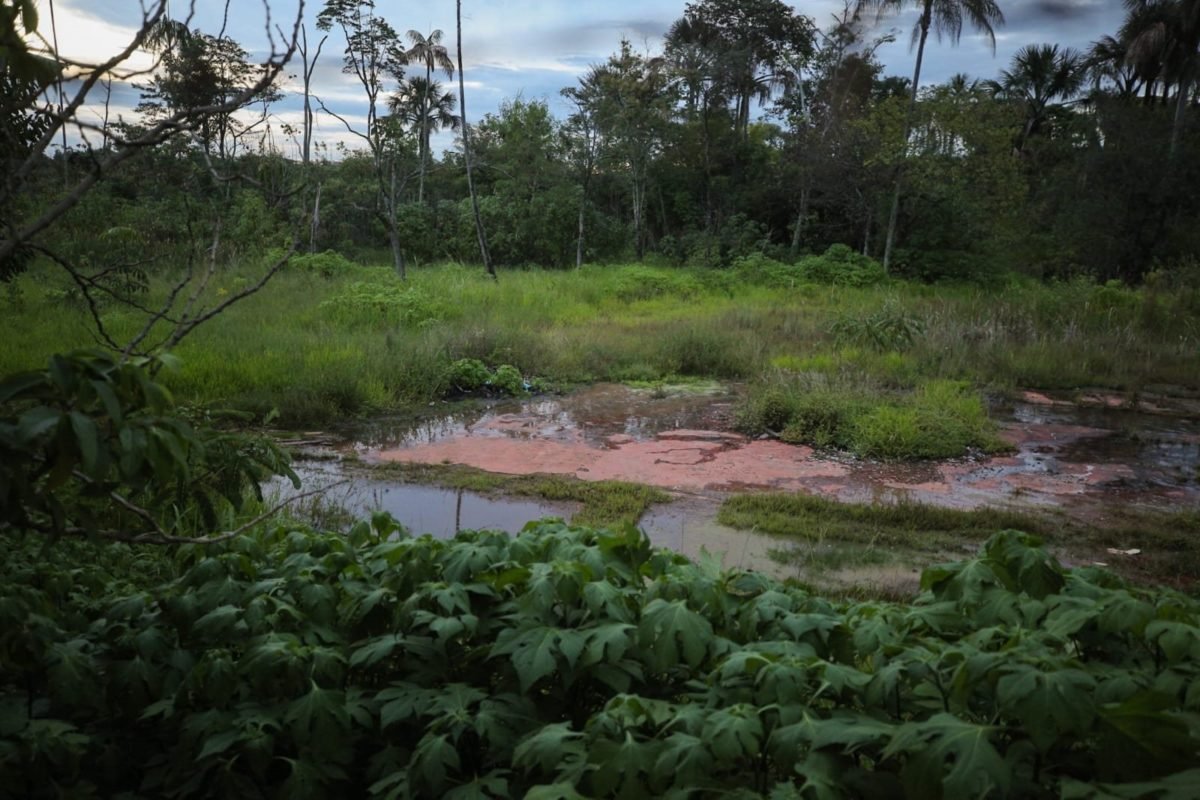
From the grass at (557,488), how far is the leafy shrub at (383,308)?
5.42 m

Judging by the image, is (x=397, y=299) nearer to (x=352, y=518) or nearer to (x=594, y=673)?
(x=352, y=518)

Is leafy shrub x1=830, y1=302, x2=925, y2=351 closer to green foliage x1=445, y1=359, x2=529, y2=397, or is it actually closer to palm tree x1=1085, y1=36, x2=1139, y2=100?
green foliage x1=445, y1=359, x2=529, y2=397

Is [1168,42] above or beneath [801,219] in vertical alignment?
above

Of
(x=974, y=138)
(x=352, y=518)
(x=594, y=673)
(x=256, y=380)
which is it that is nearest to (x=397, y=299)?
(x=256, y=380)

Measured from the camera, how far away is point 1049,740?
53.6 inches

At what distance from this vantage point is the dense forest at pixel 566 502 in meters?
1.53

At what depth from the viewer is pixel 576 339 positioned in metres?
11.3

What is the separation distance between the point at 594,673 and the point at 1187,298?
1525 centimetres

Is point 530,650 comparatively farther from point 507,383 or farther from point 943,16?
point 943,16

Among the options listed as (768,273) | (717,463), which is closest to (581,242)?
(768,273)

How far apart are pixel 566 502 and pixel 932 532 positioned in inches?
88.4

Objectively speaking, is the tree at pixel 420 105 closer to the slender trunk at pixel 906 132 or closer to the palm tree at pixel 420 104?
the palm tree at pixel 420 104

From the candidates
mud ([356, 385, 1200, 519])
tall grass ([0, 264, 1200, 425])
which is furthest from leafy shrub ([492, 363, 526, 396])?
tall grass ([0, 264, 1200, 425])

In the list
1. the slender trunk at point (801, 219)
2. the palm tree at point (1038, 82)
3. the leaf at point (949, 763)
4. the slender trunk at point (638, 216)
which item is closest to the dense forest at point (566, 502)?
the leaf at point (949, 763)
